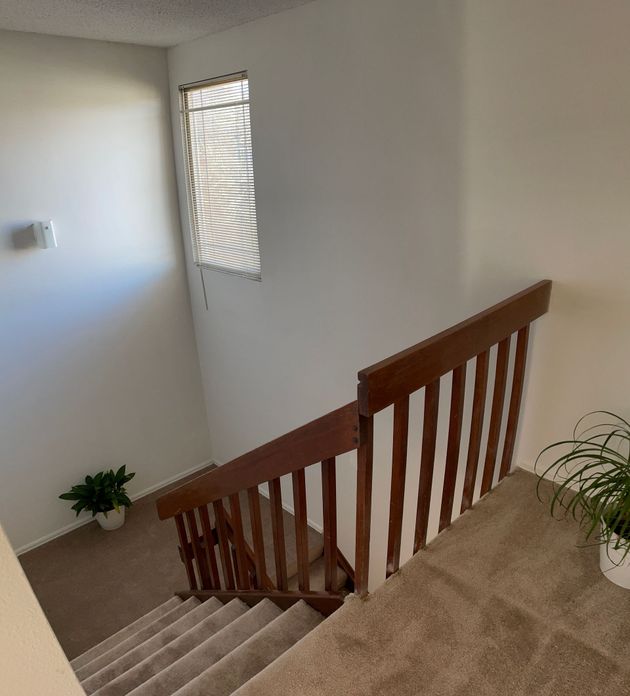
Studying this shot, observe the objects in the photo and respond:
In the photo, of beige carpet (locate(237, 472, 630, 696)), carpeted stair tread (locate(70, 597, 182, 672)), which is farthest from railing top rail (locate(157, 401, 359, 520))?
carpeted stair tread (locate(70, 597, 182, 672))

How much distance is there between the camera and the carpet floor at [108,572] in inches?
137

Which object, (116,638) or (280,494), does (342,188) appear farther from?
(116,638)

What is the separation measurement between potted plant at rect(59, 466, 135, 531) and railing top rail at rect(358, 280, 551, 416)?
131 inches

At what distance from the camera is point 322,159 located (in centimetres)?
285

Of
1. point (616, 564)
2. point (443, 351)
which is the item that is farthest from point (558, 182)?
point (616, 564)

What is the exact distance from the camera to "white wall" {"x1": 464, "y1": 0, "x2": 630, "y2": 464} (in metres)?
1.70

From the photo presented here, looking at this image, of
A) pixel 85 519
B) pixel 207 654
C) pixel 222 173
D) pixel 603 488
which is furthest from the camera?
pixel 85 519

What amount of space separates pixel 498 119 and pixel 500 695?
186 cm

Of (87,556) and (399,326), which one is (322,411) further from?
(87,556)

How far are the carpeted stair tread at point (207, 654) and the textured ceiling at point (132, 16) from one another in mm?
2767

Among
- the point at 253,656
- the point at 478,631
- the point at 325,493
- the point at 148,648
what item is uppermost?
the point at 325,493

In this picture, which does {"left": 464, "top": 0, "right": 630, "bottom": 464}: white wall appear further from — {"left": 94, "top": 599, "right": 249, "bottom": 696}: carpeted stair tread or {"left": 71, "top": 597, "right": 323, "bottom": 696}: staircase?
{"left": 94, "top": 599, "right": 249, "bottom": 696}: carpeted stair tread

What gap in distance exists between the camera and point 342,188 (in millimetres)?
2779

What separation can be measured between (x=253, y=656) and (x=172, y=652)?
631mm
